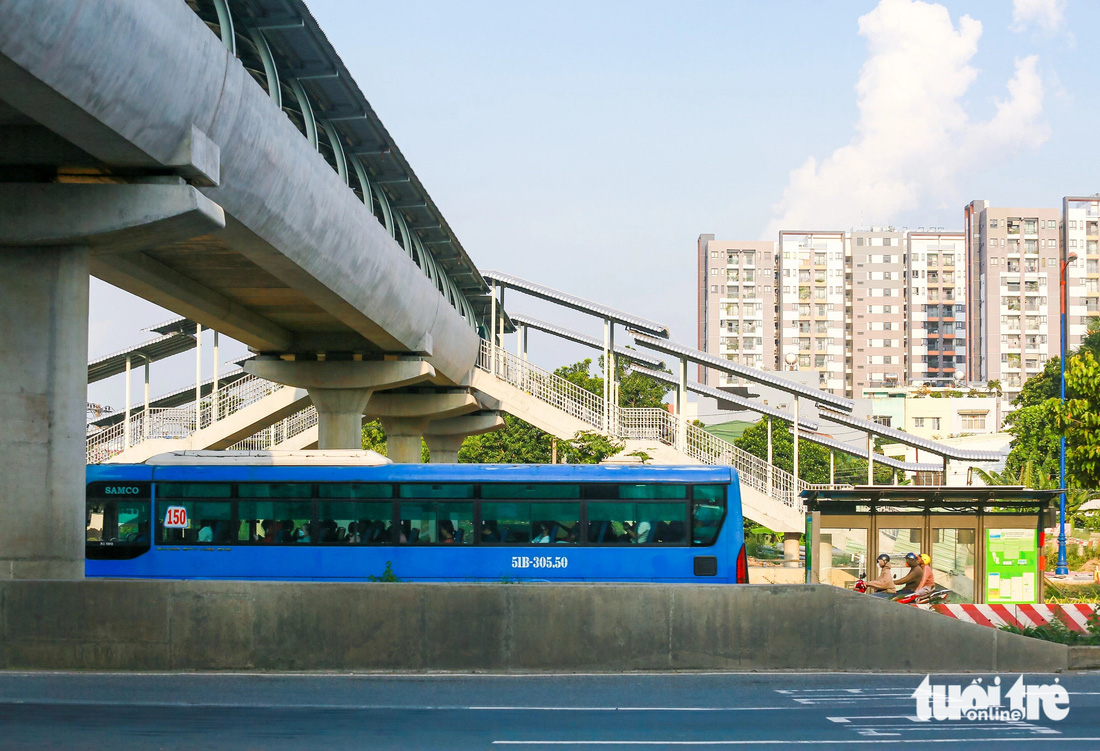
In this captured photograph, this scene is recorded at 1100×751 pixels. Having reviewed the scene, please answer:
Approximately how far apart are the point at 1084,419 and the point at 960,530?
8927 millimetres

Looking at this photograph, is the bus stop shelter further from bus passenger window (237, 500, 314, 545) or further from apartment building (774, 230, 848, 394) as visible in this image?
apartment building (774, 230, 848, 394)

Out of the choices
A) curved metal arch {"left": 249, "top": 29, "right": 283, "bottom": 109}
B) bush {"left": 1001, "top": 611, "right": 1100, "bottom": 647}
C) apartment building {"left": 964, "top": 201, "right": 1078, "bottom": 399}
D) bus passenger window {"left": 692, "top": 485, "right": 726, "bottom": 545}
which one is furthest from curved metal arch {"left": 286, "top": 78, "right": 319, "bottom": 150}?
apartment building {"left": 964, "top": 201, "right": 1078, "bottom": 399}

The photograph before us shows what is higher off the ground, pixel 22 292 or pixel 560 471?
pixel 22 292

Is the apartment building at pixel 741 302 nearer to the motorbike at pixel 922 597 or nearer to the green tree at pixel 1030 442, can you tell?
the green tree at pixel 1030 442

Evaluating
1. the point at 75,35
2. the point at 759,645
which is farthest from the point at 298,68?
the point at 759,645

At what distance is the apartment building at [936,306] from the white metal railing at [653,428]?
372ft

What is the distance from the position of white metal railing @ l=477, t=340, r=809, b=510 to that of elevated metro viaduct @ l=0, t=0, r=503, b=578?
1526 cm

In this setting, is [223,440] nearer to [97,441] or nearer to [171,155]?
[97,441]

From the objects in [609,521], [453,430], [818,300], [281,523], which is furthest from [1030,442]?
[818,300]

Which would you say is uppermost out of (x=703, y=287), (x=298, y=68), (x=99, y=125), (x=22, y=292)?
(x=703, y=287)

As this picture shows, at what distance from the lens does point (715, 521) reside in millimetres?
21453

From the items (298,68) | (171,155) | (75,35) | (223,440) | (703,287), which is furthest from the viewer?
(703,287)

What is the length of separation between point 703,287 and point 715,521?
461 feet

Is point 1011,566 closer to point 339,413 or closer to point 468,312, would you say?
point 339,413
